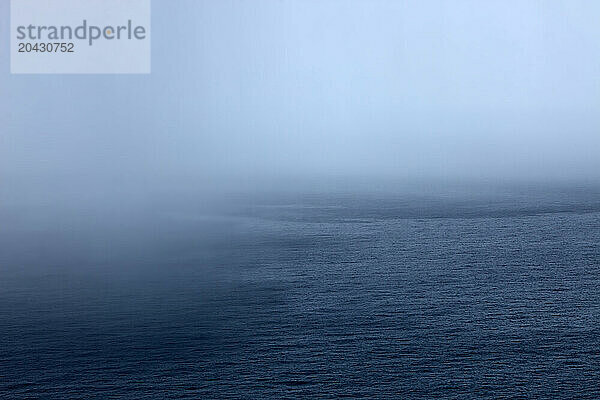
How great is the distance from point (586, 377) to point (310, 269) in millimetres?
95242

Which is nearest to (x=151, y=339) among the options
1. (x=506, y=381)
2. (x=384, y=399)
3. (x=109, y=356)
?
(x=109, y=356)

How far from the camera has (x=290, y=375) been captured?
4500 inches

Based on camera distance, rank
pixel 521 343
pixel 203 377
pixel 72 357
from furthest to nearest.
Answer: pixel 521 343 < pixel 72 357 < pixel 203 377

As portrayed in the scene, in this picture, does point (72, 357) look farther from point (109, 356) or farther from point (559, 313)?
point (559, 313)

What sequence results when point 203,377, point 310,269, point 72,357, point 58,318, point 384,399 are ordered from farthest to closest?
1. point 310,269
2. point 58,318
3. point 72,357
4. point 203,377
5. point 384,399

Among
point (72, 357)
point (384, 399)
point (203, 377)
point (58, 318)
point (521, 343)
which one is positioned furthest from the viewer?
point (58, 318)

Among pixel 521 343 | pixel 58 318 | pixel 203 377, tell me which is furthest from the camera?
pixel 58 318

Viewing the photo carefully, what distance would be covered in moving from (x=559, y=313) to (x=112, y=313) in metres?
89.7

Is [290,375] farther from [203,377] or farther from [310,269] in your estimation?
[310,269]

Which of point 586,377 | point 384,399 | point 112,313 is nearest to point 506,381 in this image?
point 586,377

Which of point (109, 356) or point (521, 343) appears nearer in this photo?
point (109, 356)

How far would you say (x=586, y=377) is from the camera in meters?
114

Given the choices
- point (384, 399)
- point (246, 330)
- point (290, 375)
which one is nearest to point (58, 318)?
point (246, 330)

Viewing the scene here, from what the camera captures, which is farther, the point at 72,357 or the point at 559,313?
the point at 559,313
